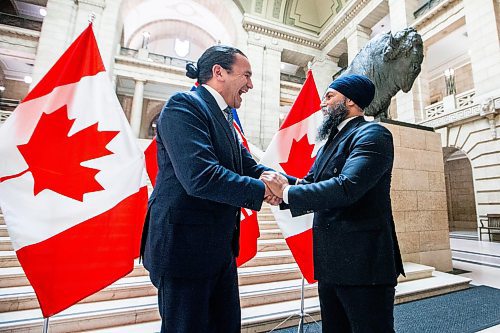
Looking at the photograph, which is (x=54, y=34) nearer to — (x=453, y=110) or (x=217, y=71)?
(x=217, y=71)

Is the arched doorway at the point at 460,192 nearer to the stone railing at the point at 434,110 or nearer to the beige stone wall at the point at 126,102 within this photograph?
the stone railing at the point at 434,110

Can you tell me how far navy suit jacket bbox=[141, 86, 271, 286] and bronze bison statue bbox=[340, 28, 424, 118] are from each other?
370 cm

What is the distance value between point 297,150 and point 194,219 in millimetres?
1866

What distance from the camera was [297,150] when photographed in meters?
2.73

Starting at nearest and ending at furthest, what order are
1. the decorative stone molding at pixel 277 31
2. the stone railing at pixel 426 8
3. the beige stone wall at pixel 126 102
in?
the stone railing at pixel 426 8 → the decorative stone molding at pixel 277 31 → the beige stone wall at pixel 126 102

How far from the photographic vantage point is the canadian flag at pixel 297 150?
2.43 metres

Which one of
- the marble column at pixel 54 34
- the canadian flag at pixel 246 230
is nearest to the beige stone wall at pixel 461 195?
the canadian flag at pixel 246 230

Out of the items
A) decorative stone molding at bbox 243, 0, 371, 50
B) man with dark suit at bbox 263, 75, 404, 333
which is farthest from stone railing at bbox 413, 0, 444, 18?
man with dark suit at bbox 263, 75, 404, 333

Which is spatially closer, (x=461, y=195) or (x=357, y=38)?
(x=357, y=38)

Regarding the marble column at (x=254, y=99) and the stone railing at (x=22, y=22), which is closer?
the stone railing at (x=22, y=22)

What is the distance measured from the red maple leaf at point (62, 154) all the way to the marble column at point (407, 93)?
37.4 feet

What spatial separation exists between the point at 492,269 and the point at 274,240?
147 inches

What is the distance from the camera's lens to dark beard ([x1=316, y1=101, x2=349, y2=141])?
4.61 ft

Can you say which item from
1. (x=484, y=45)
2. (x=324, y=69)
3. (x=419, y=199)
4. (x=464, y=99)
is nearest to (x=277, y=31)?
(x=324, y=69)
